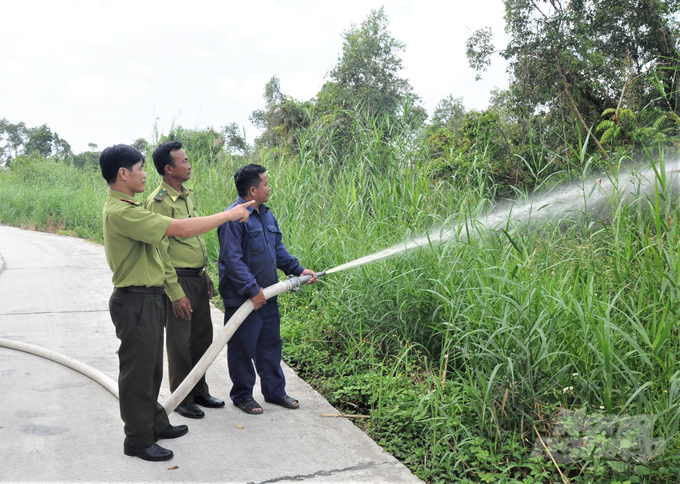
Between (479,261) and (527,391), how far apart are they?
46.2 inches

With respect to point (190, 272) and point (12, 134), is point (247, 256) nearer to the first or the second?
point (190, 272)

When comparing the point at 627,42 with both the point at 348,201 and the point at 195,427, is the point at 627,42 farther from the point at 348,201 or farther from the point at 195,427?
the point at 195,427

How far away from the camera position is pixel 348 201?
5.79 meters

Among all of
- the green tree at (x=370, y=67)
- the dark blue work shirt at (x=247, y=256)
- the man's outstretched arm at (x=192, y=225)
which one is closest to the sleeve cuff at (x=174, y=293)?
the dark blue work shirt at (x=247, y=256)

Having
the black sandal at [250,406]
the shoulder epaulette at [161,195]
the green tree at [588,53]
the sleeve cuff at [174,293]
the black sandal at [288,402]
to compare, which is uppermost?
the green tree at [588,53]

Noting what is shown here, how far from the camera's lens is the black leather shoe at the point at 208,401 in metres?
3.84


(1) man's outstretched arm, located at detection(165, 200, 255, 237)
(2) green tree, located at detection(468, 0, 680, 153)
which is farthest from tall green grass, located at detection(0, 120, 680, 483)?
(2) green tree, located at detection(468, 0, 680, 153)

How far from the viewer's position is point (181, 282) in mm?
3738

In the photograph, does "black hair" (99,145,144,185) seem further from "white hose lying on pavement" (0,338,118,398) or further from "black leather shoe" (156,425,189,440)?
"white hose lying on pavement" (0,338,118,398)

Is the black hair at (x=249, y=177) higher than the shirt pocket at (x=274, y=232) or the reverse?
higher

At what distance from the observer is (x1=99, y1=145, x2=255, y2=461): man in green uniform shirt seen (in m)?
3.02

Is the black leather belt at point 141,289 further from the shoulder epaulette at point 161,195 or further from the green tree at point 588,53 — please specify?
the green tree at point 588,53

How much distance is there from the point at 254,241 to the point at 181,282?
22.7 inches

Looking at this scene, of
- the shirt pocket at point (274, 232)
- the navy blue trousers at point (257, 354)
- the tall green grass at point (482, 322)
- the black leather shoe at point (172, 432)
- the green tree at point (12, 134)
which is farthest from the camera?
the green tree at point (12, 134)
